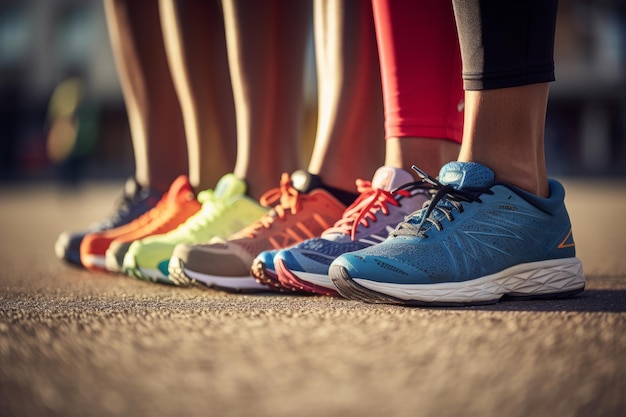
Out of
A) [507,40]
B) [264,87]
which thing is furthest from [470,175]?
[264,87]

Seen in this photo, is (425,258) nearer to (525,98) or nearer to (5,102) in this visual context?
(525,98)

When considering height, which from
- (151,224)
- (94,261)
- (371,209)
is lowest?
(94,261)

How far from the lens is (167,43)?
2.58 meters

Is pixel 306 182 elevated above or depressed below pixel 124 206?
above

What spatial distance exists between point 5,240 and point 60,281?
6.65 ft

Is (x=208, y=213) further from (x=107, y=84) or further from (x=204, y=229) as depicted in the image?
(x=107, y=84)

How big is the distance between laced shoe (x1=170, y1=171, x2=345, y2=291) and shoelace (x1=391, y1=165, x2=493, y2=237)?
1.20 feet

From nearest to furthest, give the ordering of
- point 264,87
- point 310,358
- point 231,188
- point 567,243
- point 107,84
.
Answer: point 310,358
point 567,243
point 231,188
point 264,87
point 107,84

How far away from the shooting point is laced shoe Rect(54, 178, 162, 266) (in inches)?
96.0

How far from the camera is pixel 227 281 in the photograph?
5.67 ft

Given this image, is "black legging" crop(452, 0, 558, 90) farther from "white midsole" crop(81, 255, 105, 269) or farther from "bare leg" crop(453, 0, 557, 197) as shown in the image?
"white midsole" crop(81, 255, 105, 269)

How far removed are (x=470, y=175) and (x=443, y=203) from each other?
77 mm

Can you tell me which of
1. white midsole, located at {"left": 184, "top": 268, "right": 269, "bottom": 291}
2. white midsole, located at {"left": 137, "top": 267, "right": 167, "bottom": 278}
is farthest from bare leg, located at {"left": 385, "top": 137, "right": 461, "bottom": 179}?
white midsole, located at {"left": 137, "top": 267, "right": 167, "bottom": 278}

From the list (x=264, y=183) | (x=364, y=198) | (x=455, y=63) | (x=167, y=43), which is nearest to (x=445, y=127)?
(x=455, y=63)
